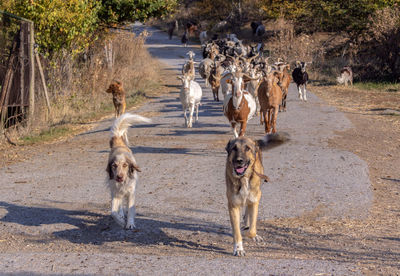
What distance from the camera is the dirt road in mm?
5668

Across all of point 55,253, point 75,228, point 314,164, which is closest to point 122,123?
point 75,228

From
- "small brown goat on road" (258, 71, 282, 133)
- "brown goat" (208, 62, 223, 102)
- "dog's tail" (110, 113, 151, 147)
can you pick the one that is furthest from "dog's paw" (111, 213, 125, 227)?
"brown goat" (208, 62, 223, 102)

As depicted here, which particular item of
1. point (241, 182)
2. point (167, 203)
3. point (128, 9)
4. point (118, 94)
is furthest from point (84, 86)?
point (241, 182)

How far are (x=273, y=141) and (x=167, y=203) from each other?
6.78 ft

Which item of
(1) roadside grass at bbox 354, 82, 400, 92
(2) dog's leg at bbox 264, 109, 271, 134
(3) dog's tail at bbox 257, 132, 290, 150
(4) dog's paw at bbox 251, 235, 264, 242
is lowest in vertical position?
(4) dog's paw at bbox 251, 235, 264, 242

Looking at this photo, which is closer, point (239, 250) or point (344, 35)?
point (239, 250)

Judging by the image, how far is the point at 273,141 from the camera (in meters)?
6.77

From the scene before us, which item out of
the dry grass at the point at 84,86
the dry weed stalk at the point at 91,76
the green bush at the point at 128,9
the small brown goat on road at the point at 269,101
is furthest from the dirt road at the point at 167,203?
the green bush at the point at 128,9

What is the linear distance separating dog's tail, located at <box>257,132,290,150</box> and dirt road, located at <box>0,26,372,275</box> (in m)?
1.02

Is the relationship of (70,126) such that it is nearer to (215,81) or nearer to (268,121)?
(268,121)

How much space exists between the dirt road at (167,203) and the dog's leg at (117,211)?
0.15 m

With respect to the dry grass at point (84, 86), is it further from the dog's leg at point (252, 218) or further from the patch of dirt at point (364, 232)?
the dog's leg at point (252, 218)

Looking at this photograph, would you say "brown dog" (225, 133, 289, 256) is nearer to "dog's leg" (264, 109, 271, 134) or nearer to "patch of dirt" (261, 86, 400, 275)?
"patch of dirt" (261, 86, 400, 275)

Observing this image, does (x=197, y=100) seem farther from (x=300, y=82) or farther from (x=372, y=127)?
(x=300, y=82)
